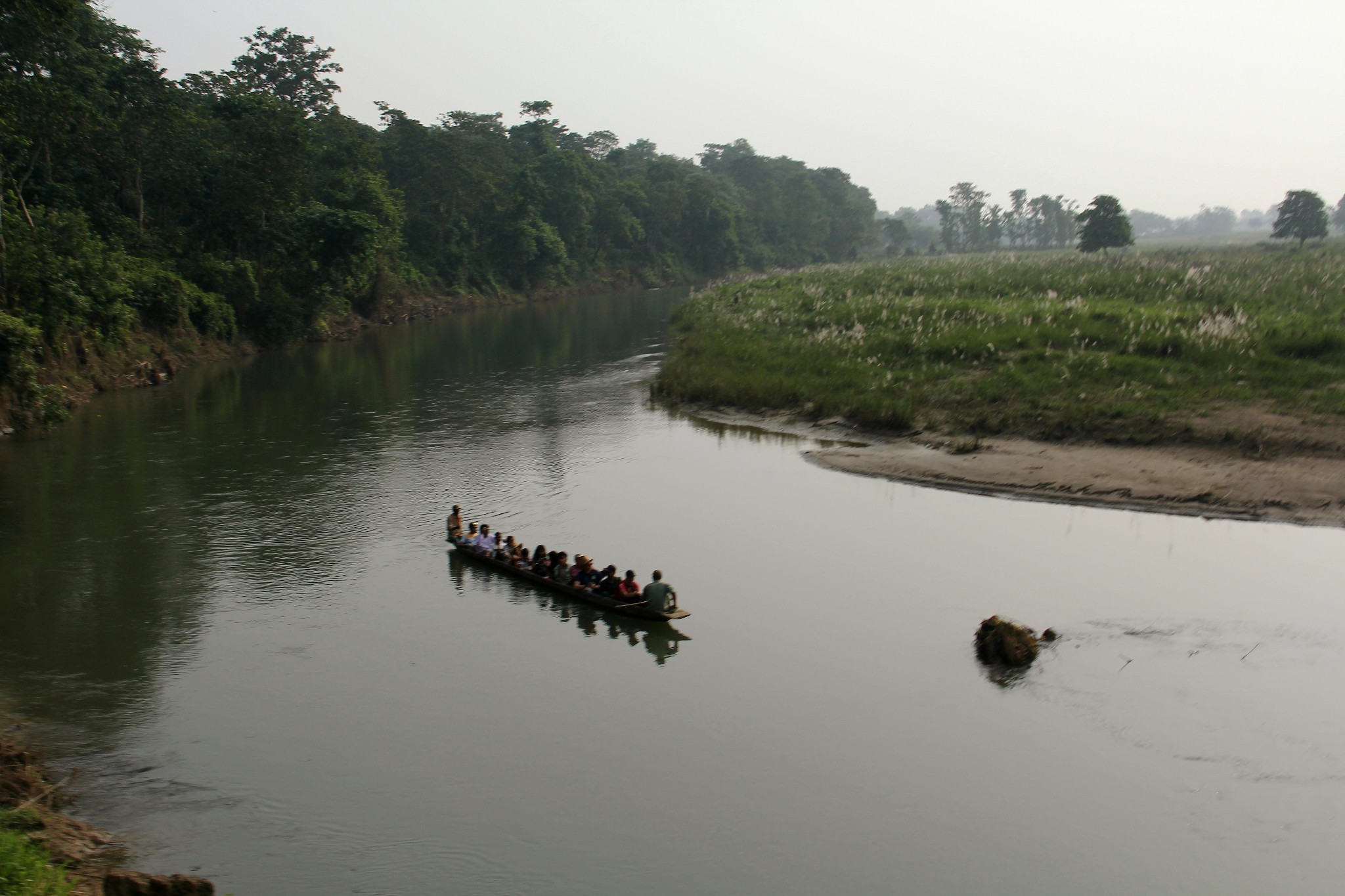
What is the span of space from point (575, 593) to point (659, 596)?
1.87 m

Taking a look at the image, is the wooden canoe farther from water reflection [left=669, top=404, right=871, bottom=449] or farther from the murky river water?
water reflection [left=669, top=404, right=871, bottom=449]

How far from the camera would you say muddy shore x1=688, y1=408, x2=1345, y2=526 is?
66.5 ft

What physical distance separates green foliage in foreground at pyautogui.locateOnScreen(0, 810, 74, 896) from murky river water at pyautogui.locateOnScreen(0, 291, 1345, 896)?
1.62 meters

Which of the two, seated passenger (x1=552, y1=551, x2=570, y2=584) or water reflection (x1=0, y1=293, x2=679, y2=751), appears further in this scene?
seated passenger (x1=552, y1=551, x2=570, y2=584)

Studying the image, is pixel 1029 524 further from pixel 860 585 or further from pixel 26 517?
pixel 26 517

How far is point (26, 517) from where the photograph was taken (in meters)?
20.9

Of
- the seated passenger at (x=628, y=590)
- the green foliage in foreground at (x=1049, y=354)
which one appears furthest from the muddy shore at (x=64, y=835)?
the green foliage in foreground at (x=1049, y=354)

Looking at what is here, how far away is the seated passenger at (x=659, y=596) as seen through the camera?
1541 centimetres

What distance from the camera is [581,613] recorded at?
16.5 m

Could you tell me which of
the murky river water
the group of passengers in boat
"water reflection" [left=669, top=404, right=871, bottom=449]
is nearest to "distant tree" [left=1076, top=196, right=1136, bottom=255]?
"water reflection" [left=669, top=404, right=871, bottom=449]

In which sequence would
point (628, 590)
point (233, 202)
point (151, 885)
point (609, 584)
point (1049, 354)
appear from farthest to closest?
point (233, 202), point (1049, 354), point (609, 584), point (628, 590), point (151, 885)

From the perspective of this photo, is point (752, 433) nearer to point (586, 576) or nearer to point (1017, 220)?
point (586, 576)

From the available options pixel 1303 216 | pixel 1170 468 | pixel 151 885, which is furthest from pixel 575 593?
pixel 1303 216

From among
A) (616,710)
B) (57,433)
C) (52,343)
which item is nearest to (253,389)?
(52,343)
